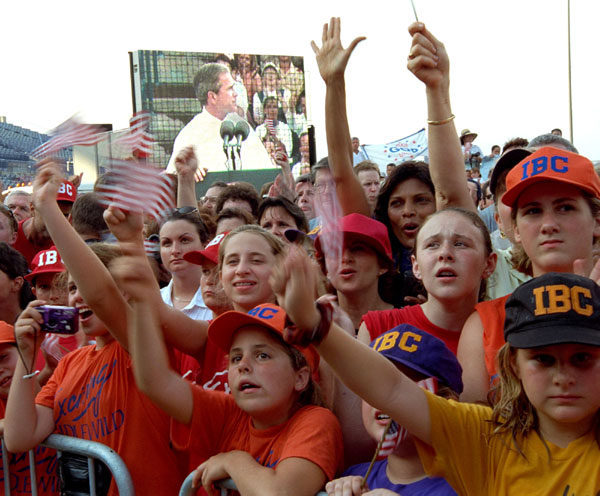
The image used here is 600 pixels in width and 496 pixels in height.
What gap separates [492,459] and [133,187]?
4.53 feet

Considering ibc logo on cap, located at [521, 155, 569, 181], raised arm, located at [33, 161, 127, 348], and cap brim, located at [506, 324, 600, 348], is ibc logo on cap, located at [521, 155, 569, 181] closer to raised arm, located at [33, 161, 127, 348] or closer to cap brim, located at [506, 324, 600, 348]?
cap brim, located at [506, 324, 600, 348]

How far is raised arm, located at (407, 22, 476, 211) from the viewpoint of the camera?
2812 mm

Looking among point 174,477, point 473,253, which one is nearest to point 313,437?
point 174,477

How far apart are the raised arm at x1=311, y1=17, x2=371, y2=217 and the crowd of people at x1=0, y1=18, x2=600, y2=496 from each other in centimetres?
1

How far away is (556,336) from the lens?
1.60m

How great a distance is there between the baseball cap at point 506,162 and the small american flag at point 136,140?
5.28 feet

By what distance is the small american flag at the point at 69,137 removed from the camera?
7.49 feet

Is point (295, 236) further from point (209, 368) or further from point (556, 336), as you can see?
point (556, 336)

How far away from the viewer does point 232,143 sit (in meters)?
26.7

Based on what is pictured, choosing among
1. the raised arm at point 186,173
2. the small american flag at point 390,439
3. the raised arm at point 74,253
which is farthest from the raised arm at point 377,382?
the raised arm at point 186,173

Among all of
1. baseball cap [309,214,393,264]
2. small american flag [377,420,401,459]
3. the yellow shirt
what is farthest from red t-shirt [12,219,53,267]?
the yellow shirt

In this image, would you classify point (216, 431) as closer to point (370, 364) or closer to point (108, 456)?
point (108, 456)

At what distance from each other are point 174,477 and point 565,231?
1728 millimetres

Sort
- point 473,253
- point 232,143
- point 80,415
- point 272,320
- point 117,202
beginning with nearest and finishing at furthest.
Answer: point 117,202 < point 272,320 < point 473,253 < point 80,415 < point 232,143
